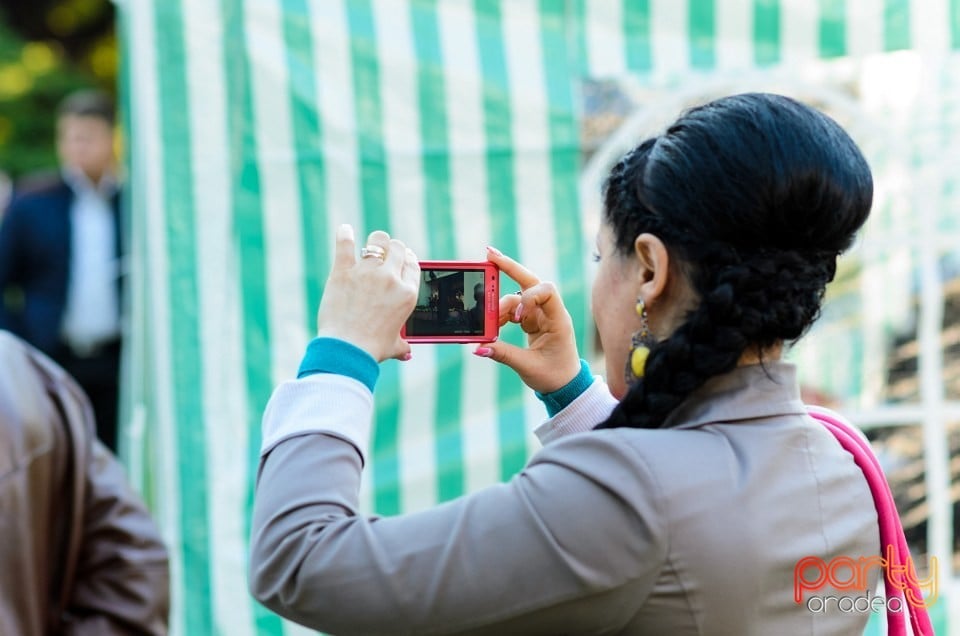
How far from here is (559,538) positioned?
1.12 metres

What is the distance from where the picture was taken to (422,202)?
3.10 m

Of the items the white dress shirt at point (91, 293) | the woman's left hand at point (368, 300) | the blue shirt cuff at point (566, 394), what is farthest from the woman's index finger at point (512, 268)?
the white dress shirt at point (91, 293)

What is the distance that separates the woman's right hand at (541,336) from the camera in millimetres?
1593

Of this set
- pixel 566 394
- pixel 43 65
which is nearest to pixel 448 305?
pixel 566 394

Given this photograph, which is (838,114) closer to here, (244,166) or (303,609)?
(244,166)

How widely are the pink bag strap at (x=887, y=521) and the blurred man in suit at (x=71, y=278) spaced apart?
3884 mm

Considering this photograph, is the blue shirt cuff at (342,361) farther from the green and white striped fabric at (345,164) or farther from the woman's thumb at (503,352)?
the green and white striped fabric at (345,164)

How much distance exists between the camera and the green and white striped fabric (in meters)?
3.05

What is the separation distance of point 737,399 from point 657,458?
0.49 ft

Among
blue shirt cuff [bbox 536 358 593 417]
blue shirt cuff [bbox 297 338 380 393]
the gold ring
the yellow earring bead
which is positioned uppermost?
the gold ring

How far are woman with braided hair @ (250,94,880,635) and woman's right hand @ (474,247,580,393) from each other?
0.23 meters

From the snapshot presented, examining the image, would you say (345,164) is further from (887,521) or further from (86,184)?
(86,184)

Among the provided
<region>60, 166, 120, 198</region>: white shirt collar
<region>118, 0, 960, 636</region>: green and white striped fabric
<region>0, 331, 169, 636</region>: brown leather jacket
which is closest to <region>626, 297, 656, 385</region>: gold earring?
<region>0, 331, 169, 636</region>: brown leather jacket

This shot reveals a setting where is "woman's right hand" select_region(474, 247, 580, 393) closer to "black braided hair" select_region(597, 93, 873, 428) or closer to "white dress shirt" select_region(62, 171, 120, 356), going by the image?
"black braided hair" select_region(597, 93, 873, 428)
